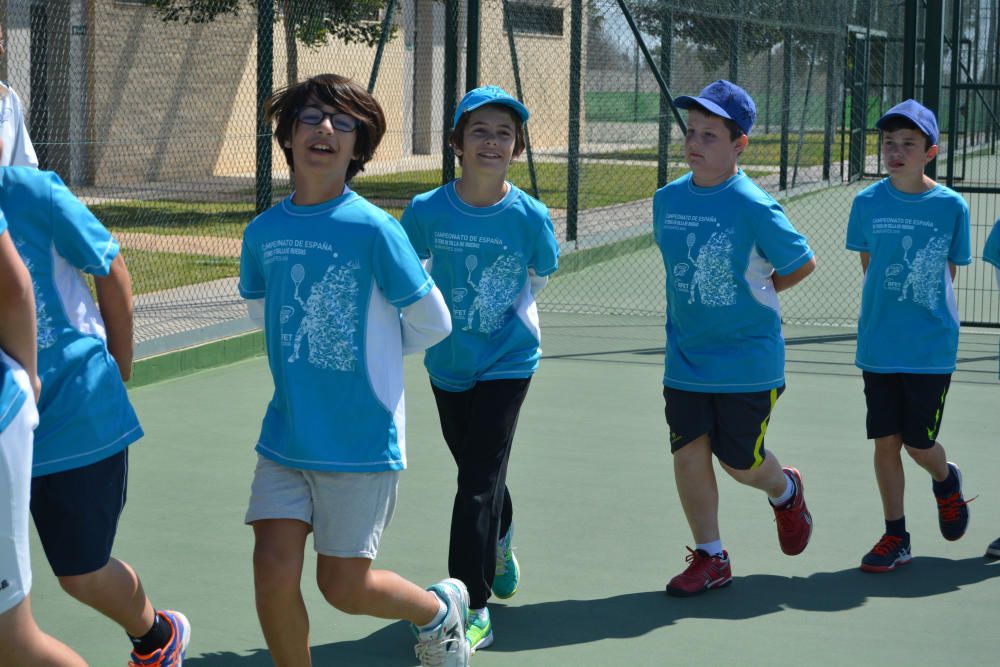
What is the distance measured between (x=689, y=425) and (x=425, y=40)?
71.4ft

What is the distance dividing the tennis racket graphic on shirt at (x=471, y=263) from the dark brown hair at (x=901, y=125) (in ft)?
5.96

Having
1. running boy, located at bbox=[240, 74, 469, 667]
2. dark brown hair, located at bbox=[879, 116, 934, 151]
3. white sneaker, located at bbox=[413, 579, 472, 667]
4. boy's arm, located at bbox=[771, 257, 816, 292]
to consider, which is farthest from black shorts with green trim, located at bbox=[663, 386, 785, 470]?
running boy, located at bbox=[240, 74, 469, 667]

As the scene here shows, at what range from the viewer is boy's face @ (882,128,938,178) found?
534cm

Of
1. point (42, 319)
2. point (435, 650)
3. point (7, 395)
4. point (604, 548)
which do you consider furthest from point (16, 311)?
point (604, 548)

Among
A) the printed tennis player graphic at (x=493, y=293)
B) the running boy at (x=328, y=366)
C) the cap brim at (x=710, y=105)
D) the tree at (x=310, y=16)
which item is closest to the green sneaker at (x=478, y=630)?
the running boy at (x=328, y=366)

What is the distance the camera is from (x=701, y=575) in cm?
488

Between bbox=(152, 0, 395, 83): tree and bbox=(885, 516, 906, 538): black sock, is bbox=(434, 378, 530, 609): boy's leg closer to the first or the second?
bbox=(885, 516, 906, 538): black sock

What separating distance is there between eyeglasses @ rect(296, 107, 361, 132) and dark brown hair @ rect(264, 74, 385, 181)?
0.02m

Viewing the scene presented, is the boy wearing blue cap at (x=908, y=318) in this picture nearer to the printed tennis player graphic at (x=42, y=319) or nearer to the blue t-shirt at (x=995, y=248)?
the blue t-shirt at (x=995, y=248)

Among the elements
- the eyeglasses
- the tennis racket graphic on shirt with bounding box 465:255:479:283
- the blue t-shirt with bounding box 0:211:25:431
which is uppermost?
the eyeglasses

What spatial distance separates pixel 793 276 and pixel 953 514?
1228mm

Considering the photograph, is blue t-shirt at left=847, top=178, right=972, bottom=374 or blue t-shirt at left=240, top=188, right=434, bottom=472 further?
blue t-shirt at left=847, top=178, right=972, bottom=374

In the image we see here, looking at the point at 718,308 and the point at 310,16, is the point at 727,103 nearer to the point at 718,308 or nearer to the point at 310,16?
the point at 718,308

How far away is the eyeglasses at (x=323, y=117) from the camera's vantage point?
3.69m
